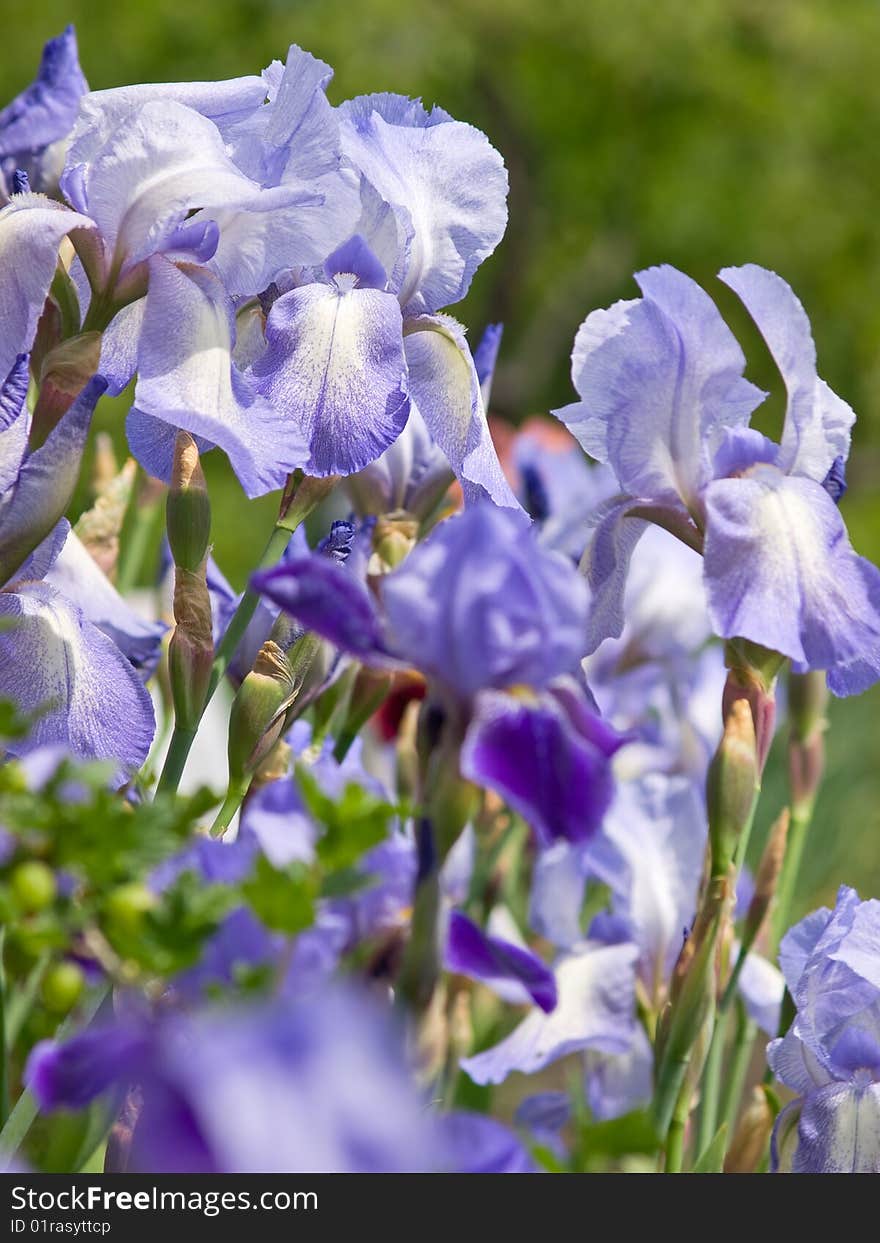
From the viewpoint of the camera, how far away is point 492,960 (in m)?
0.41

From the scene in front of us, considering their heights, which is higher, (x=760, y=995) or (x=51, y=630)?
(x=51, y=630)

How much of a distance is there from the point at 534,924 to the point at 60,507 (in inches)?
17.1

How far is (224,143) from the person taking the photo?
579 mm

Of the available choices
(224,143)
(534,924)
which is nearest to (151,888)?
(224,143)

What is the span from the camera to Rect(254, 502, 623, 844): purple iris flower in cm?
35

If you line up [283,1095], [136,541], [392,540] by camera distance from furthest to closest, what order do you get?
[136,541]
[392,540]
[283,1095]

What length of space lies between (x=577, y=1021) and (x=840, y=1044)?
145mm

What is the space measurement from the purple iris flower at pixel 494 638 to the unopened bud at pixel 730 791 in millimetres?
219

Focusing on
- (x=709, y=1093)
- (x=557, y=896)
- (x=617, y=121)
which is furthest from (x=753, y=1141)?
(x=617, y=121)

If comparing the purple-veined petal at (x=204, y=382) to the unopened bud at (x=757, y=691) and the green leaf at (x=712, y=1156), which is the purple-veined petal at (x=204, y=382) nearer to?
the unopened bud at (x=757, y=691)

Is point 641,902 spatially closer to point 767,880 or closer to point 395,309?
point 767,880

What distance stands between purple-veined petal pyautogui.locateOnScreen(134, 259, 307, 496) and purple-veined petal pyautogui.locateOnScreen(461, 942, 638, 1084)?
277 millimetres

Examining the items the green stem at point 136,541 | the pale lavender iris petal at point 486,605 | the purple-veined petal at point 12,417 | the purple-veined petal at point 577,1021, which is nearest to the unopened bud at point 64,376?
the purple-veined petal at point 12,417

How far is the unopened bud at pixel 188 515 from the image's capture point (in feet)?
1.86
